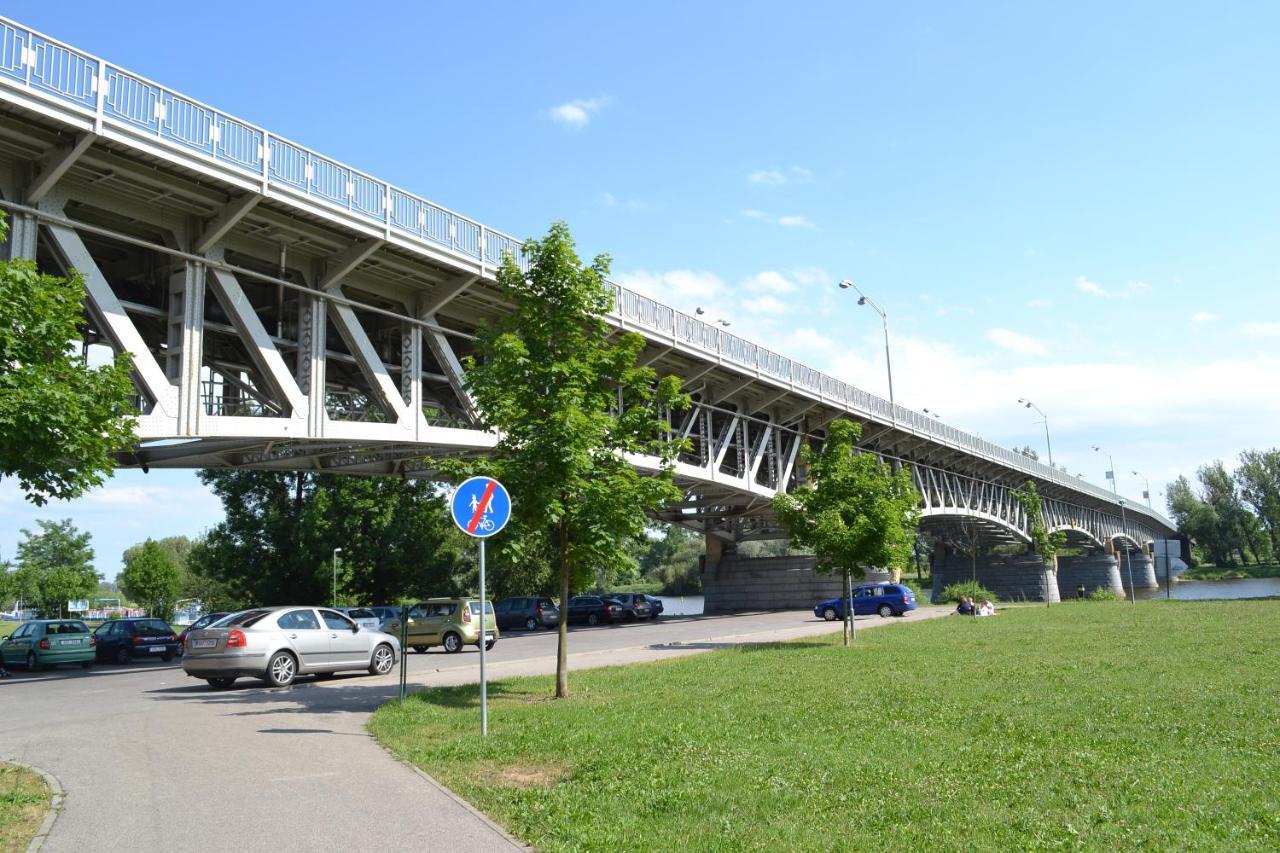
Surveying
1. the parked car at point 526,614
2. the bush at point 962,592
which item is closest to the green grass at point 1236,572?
the bush at point 962,592

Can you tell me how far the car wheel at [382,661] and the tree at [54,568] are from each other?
6328 cm

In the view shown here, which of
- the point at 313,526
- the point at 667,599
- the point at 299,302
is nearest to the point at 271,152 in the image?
the point at 299,302

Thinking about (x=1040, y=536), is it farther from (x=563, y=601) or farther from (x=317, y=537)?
(x=563, y=601)

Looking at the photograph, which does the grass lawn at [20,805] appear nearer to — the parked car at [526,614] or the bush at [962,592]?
the parked car at [526,614]

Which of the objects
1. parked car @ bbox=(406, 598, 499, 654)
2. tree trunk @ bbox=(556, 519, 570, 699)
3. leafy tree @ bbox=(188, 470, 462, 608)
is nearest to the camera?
tree trunk @ bbox=(556, 519, 570, 699)

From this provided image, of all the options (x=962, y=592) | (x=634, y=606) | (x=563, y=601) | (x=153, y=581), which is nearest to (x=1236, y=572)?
(x=962, y=592)

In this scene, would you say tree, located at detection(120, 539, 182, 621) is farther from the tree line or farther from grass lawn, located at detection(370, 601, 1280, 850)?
the tree line

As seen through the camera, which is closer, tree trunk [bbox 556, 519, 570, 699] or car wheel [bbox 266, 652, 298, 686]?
tree trunk [bbox 556, 519, 570, 699]

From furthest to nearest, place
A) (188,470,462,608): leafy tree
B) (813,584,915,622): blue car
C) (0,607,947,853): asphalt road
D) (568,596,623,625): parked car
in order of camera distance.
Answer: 1. (188,470,462,608): leafy tree
2. (568,596,623,625): parked car
3. (813,584,915,622): blue car
4. (0,607,947,853): asphalt road

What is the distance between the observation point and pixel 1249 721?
8.95 metres

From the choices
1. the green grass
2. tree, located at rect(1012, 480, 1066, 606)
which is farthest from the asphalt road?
the green grass

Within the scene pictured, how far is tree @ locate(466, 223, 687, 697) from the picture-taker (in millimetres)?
13164

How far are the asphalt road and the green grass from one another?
11131 cm

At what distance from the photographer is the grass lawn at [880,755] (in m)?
5.83
